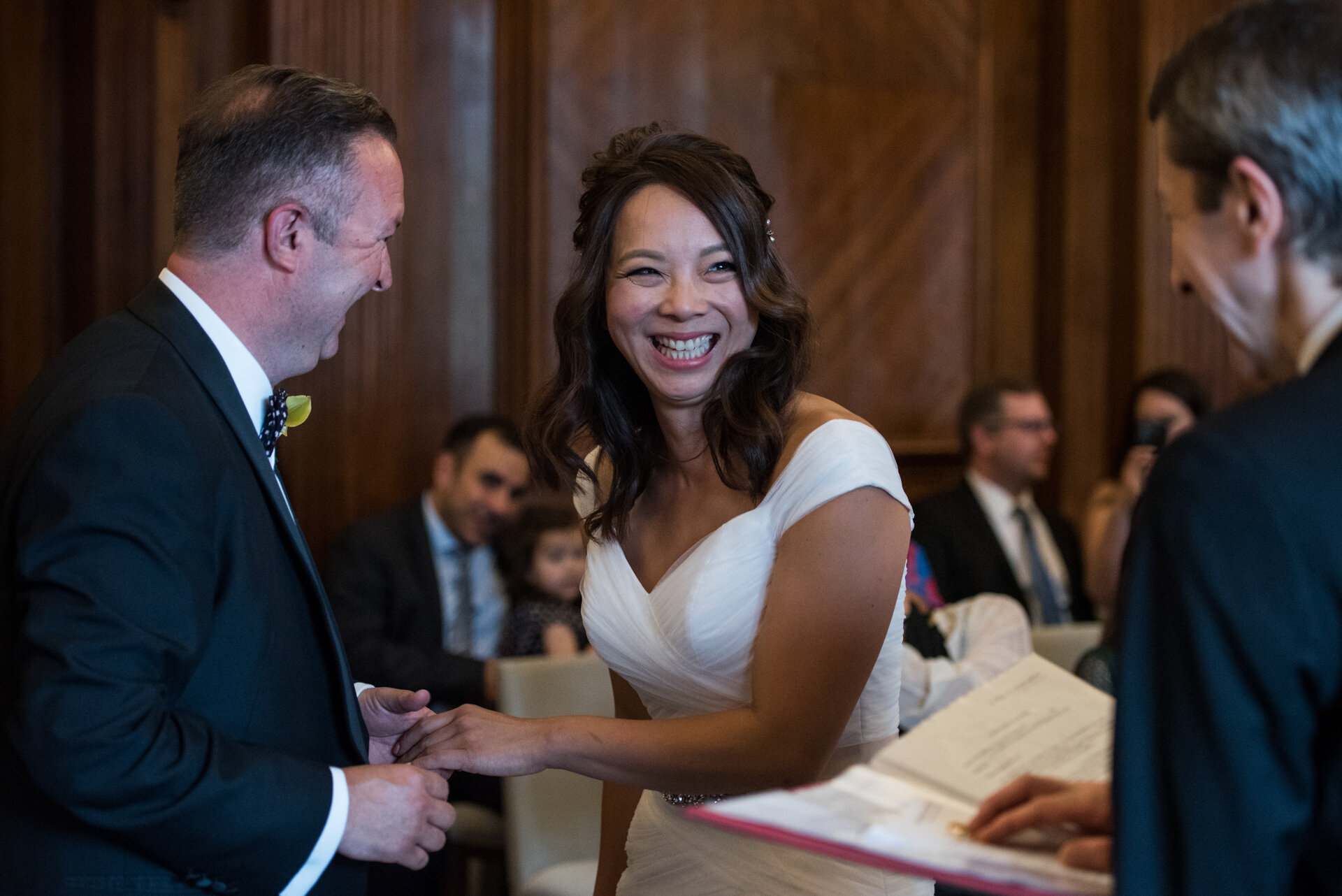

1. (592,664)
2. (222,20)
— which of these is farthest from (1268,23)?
(222,20)

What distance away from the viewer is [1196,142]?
1.16 metres

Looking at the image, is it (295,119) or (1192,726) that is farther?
(295,119)

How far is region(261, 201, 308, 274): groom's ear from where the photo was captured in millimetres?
1794

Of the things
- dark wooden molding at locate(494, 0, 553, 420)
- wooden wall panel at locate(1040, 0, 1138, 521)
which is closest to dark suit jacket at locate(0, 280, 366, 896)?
dark wooden molding at locate(494, 0, 553, 420)

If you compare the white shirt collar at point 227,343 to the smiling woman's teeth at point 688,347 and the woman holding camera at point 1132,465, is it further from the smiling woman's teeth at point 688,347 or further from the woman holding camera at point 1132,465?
the woman holding camera at point 1132,465

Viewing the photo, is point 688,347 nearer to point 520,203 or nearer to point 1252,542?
point 1252,542

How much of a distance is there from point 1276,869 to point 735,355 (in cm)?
142

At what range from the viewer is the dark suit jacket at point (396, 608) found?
443cm

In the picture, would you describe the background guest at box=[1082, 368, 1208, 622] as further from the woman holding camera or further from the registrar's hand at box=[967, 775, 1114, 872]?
the registrar's hand at box=[967, 775, 1114, 872]

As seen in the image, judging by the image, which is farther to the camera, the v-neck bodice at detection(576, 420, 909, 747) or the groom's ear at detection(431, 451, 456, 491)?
the groom's ear at detection(431, 451, 456, 491)

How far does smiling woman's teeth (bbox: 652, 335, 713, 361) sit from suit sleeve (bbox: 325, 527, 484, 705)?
240 centimetres

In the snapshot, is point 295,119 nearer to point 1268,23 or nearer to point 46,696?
point 46,696

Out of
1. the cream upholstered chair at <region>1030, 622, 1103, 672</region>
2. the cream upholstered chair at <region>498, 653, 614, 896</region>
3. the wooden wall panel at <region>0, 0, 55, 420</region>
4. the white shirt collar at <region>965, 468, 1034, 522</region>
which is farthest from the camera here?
the wooden wall panel at <region>0, 0, 55, 420</region>

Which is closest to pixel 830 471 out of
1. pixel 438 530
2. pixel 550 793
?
pixel 550 793
